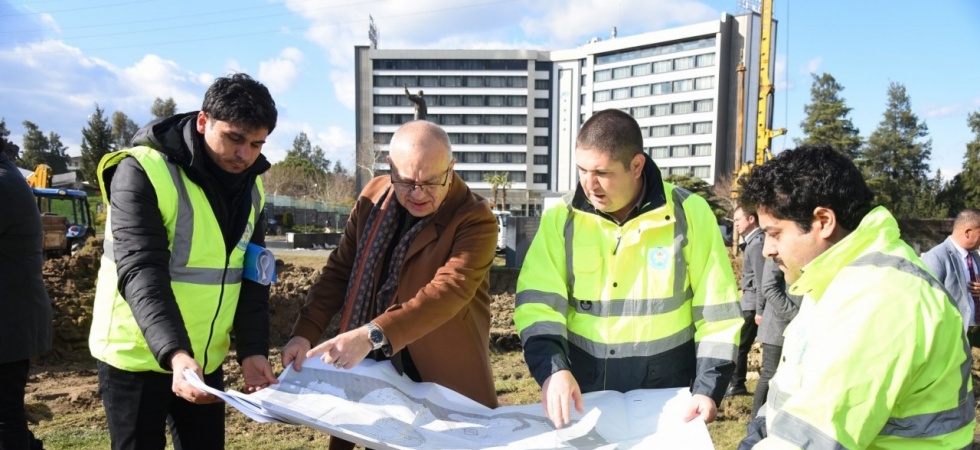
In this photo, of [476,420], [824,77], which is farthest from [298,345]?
[824,77]

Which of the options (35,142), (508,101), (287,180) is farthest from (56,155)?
(508,101)

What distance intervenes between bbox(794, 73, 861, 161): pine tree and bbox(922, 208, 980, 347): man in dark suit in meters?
54.2

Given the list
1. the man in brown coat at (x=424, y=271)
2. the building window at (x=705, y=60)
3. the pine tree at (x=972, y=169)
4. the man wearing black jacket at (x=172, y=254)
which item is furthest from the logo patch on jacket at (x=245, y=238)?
the building window at (x=705, y=60)

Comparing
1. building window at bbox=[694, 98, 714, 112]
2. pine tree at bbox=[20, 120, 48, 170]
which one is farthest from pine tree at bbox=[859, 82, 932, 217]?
pine tree at bbox=[20, 120, 48, 170]

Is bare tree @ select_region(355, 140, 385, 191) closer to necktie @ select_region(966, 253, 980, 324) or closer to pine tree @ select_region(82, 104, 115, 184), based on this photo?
pine tree @ select_region(82, 104, 115, 184)

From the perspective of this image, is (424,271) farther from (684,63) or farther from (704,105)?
(684,63)

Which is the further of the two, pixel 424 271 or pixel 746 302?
pixel 746 302

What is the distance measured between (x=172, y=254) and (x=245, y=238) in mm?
327

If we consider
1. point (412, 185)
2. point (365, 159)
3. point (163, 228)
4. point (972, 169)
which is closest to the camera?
point (163, 228)

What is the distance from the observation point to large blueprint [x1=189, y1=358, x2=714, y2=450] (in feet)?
6.70

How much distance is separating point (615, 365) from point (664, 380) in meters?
0.19

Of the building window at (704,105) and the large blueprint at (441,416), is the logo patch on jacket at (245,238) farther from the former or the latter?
the building window at (704,105)

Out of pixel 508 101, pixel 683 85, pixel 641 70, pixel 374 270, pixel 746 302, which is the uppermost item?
pixel 641 70

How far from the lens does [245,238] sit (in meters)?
2.61
